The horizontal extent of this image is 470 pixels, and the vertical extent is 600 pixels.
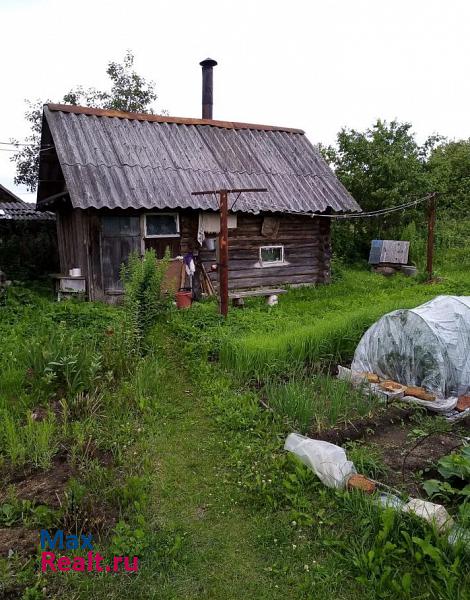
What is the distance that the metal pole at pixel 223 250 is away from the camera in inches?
354

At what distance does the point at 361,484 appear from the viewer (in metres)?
3.95

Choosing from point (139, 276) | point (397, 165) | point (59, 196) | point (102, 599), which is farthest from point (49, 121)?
point (397, 165)

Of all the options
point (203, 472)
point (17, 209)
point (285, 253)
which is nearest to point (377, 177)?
point (285, 253)

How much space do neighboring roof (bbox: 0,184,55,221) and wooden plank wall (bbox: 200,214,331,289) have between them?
864 cm

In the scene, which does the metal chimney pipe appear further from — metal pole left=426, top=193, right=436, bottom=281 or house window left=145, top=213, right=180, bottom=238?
metal pole left=426, top=193, right=436, bottom=281

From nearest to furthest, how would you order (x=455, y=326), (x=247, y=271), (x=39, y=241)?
(x=455, y=326)
(x=247, y=271)
(x=39, y=241)

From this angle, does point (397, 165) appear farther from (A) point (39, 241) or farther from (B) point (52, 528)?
(B) point (52, 528)

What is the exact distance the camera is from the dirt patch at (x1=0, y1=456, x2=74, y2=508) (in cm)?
396

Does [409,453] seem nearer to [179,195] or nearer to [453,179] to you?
[179,195]

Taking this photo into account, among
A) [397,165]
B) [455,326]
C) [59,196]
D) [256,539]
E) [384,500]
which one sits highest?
[397,165]

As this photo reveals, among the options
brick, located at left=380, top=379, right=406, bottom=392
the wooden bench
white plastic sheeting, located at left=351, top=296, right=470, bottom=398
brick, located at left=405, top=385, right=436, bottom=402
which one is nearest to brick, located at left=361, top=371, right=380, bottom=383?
brick, located at left=380, top=379, right=406, bottom=392

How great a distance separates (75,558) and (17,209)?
1901 cm

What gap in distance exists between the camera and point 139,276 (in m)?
8.37

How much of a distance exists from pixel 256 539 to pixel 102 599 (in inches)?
47.5
